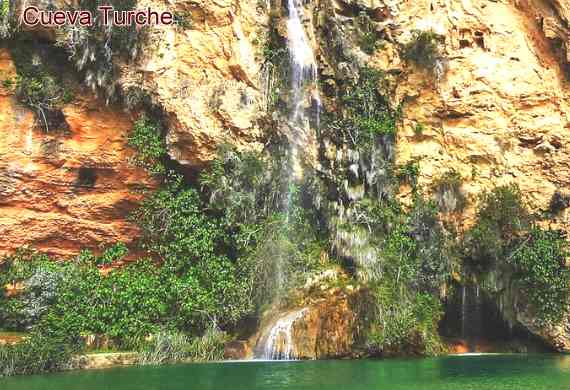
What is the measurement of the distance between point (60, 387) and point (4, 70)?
37.9 feet

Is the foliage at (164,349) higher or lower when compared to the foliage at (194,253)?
lower

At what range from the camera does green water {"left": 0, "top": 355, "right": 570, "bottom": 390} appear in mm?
10477

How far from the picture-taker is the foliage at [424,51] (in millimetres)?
20625

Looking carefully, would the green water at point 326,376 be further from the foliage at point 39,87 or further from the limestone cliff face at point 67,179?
the foliage at point 39,87

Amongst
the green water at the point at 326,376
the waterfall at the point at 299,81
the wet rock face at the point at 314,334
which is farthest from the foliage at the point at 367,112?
the green water at the point at 326,376

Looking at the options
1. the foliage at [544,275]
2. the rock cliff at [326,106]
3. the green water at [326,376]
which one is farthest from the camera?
the rock cliff at [326,106]

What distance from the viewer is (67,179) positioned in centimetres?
1822

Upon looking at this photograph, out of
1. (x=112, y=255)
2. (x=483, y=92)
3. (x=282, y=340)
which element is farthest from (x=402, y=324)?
(x=112, y=255)

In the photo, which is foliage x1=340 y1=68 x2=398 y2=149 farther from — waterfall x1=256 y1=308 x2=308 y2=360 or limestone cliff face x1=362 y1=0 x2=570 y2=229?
waterfall x1=256 y1=308 x2=308 y2=360

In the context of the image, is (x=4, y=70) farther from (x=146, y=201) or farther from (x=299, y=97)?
(x=299, y=97)

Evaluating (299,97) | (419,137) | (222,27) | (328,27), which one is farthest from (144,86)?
(419,137)

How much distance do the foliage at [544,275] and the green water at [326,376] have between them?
2.50 meters

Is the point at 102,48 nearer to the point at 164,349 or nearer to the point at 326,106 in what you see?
the point at 326,106

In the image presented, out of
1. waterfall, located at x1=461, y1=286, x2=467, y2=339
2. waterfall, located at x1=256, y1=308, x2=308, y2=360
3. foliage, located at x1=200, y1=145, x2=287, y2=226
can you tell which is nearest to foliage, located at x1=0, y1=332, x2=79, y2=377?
waterfall, located at x1=256, y1=308, x2=308, y2=360
